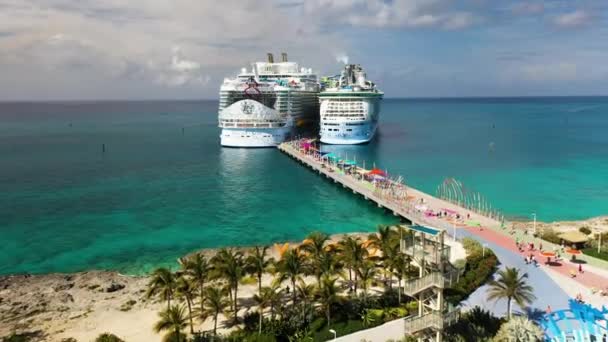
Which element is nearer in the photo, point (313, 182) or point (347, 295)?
point (347, 295)

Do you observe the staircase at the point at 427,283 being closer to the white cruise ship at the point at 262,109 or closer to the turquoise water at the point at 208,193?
the turquoise water at the point at 208,193

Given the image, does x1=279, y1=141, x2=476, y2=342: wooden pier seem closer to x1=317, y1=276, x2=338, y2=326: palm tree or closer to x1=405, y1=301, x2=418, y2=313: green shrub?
x1=405, y1=301, x2=418, y2=313: green shrub

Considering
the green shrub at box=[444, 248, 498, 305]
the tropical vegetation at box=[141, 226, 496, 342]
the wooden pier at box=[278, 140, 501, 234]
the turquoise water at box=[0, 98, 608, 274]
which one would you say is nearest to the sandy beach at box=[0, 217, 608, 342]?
the green shrub at box=[444, 248, 498, 305]

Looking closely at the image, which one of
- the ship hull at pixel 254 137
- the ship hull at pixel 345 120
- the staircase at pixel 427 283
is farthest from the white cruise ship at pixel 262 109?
the staircase at pixel 427 283

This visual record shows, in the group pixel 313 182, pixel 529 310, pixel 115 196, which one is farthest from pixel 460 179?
pixel 115 196

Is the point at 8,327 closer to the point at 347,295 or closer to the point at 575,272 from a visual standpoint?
the point at 347,295

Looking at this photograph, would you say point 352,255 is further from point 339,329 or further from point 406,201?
point 406,201
